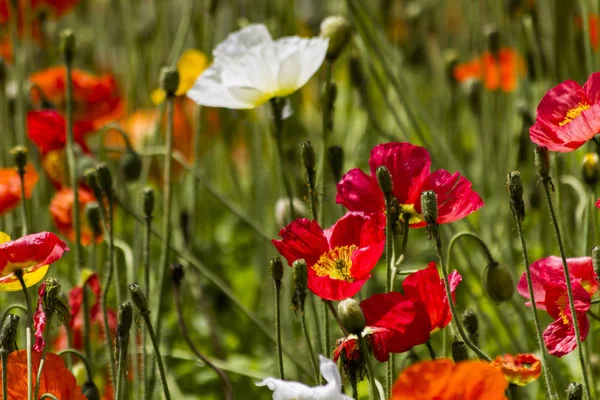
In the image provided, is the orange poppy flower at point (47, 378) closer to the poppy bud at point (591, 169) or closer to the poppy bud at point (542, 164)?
the poppy bud at point (542, 164)

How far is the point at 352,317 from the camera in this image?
65 centimetres

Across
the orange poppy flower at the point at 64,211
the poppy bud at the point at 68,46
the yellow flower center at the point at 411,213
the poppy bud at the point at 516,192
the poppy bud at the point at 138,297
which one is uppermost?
the poppy bud at the point at 68,46

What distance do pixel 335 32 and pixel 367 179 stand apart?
1.22 ft

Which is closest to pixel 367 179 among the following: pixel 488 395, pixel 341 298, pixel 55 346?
pixel 341 298

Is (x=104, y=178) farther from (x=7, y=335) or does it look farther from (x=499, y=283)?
(x=499, y=283)

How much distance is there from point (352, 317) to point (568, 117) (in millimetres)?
304

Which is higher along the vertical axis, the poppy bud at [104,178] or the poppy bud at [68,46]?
the poppy bud at [68,46]

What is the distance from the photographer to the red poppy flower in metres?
0.73

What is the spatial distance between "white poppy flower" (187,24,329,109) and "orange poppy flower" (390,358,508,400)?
498 mm

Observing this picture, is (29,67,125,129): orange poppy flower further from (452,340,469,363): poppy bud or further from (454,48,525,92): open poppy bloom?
(452,340,469,363): poppy bud

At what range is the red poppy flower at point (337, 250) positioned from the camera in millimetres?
732

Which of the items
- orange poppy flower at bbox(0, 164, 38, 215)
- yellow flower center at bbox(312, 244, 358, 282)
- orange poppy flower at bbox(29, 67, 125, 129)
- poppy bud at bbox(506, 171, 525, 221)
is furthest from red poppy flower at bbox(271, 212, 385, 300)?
orange poppy flower at bbox(29, 67, 125, 129)

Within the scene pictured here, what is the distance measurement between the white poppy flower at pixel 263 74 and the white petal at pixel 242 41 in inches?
1.4

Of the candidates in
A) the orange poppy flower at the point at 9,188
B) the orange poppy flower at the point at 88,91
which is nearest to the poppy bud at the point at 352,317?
the orange poppy flower at the point at 9,188
